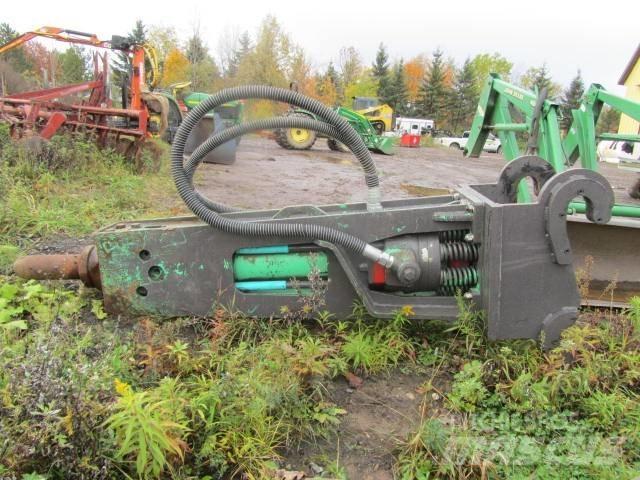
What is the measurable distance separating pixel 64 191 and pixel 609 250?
5.56m

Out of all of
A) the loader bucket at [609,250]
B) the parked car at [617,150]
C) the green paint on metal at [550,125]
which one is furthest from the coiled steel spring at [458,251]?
the parked car at [617,150]

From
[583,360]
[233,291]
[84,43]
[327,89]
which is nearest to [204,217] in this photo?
[233,291]

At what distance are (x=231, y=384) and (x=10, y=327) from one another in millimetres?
1376

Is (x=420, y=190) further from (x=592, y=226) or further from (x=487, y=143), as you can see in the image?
(x=487, y=143)

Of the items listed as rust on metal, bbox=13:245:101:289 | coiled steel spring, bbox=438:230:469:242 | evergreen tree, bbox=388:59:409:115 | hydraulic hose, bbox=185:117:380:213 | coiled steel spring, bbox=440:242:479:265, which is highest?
evergreen tree, bbox=388:59:409:115

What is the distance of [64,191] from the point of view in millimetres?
5875

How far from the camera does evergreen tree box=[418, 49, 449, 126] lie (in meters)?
50.4

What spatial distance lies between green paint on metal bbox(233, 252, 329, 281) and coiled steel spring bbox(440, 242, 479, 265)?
2.07 feet

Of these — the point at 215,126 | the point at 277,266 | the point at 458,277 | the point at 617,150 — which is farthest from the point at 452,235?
the point at 617,150

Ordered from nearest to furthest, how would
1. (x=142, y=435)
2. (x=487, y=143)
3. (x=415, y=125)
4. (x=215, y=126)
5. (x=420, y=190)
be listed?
1. (x=142, y=435)
2. (x=420, y=190)
3. (x=215, y=126)
4. (x=487, y=143)
5. (x=415, y=125)

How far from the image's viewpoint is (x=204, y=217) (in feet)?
8.64

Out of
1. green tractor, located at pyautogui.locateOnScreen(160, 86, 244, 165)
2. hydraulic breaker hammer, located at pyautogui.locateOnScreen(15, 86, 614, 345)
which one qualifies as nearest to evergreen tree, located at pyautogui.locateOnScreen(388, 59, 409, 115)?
green tractor, located at pyautogui.locateOnScreen(160, 86, 244, 165)

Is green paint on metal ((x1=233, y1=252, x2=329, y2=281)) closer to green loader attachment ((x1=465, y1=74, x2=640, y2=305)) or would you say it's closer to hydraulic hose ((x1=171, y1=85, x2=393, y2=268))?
hydraulic hose ((x1=171, y1=85, x2=393, y2=268))

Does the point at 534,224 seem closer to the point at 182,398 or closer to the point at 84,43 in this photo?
the point at 182,398
